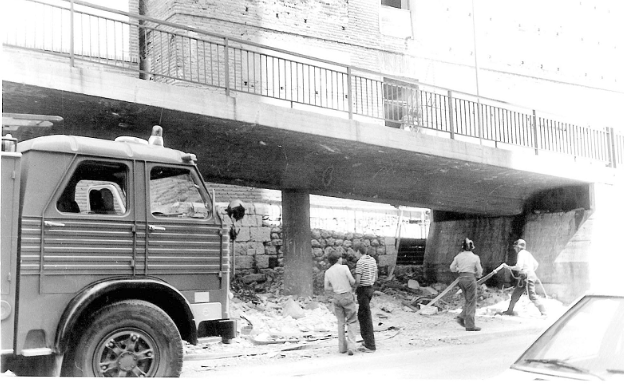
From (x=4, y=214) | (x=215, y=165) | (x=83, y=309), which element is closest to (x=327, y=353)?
(x=215, y=165)

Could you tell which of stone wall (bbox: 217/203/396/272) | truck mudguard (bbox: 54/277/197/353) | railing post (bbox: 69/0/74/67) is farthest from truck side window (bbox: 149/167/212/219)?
stone wall (bbox: 217/203/396/272)

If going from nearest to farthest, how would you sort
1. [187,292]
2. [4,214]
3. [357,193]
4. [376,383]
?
[376,383]
[4,214]
[187,292]
[357,193]

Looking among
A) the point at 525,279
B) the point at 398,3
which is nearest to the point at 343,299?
the point at 525,279

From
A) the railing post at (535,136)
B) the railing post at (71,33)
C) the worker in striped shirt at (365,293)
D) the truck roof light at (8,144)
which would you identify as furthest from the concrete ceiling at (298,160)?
the worker in striped shirt at (365,293)

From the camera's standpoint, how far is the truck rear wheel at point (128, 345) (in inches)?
202

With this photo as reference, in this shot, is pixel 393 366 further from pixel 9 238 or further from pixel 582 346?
pixel 9 238

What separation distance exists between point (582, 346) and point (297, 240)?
9.35 m

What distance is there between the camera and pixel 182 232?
5.91 metres

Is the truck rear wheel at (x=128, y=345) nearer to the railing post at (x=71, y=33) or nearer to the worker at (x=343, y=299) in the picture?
the worker at (x=343, y=299)

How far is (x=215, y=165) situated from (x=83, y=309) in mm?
5815

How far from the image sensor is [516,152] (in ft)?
44.0

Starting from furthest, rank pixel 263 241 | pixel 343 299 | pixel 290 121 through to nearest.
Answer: pixel 263 241, pixel 290 121, pixel 343 299

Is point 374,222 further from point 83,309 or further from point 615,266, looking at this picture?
point 83,309

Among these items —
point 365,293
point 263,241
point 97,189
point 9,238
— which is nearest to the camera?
point 9,238
